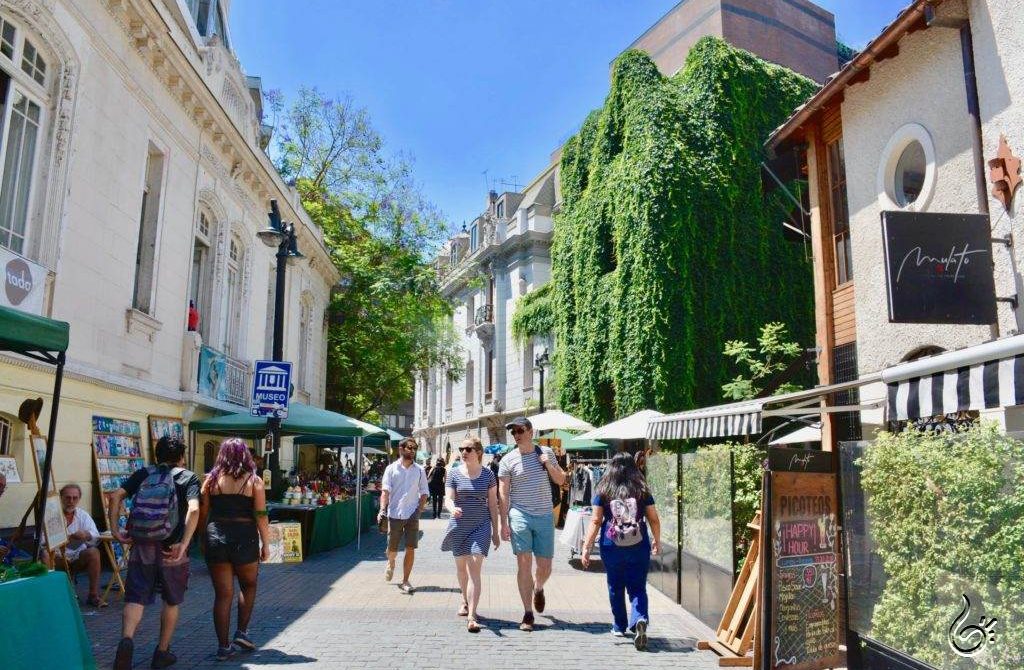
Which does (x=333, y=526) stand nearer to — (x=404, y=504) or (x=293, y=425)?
(x=293, y=425)

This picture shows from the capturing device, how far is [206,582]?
9.75 meters

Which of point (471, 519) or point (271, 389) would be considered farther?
point (271, 389)

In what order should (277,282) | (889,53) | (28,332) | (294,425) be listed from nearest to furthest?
(28,332) → (889,53) → (277,282) → (294,425)

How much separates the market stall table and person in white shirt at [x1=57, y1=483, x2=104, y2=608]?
11.8 ft

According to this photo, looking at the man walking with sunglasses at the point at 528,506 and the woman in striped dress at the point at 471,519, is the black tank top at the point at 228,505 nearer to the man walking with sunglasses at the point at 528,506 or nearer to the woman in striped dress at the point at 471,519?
the woman in striped dress at the point at 471,519

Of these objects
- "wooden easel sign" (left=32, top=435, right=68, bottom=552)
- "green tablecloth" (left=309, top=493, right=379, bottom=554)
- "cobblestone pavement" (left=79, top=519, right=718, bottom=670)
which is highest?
"wooden easel sign" (left=32, top=435, right=68, bottom=552)

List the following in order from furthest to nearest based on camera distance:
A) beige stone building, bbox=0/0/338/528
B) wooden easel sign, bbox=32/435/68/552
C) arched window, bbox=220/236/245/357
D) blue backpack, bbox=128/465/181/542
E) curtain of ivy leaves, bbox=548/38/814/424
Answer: curtain of ivy leaves, bbox=548/38/814/424
arched window, bbox=220/236/245/357
beige stone building, bbox=0/0/338/528
wooden easel sign, bbox=32/435/68/552
blue backpack, bbox=128/465/181/542

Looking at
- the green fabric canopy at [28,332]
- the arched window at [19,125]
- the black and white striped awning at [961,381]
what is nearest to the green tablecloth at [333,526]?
the arched window at [19,125]

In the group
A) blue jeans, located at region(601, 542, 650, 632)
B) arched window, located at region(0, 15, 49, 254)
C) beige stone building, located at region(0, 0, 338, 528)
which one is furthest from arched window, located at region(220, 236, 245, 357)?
blue jeans, located at region(601, 542, 650, 632)

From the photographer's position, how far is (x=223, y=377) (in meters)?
16.2

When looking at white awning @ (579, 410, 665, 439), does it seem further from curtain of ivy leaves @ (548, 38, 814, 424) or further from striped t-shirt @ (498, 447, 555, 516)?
striped t-shirt @ (498, 447, 555, 516)

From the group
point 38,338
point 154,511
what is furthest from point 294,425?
point 38,338

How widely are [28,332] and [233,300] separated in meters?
12.6

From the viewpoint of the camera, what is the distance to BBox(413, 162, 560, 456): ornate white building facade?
125 feet
